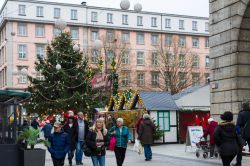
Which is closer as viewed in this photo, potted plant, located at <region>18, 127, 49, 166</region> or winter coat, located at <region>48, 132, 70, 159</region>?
potted plant, located at <region>18, 127, 49, 166</region>

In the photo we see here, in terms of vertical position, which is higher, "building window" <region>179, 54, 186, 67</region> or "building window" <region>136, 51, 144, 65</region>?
"building window" <region>136, 51, 144, 65</region>

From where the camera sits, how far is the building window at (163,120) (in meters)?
24.6

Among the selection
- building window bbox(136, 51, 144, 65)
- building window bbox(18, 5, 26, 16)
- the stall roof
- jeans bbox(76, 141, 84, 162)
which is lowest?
jeans bbox(76, 141, 84, 162)

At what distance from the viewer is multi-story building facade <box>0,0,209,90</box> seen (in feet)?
227

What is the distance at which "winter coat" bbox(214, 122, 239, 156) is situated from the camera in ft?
32.4

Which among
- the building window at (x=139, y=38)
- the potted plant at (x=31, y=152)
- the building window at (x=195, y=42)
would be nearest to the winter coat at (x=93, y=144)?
the potted plant at (x=31, y=152)

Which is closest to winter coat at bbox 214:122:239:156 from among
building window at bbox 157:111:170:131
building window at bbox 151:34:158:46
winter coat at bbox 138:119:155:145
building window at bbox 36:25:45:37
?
winter coat at bbox 138:119:155:145

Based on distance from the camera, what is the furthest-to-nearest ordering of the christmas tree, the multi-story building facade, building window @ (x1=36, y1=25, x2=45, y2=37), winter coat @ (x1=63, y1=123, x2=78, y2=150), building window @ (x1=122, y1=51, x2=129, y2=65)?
building window @ (x1=36, y1=25, x2=45, y2=37) → the multi-story building facade → building window @ (x1=122, y1=51, x2=129, y2=65) → the christmas tree → winter coat @ (x1=63, y1=123, x2=78, y2=150)

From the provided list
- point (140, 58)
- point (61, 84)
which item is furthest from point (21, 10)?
point (61, 84)

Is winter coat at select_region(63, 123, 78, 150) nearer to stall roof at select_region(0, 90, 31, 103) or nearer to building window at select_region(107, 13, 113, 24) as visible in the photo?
stall roof at select_region(0, 90, 31, 103)

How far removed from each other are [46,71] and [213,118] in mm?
25231

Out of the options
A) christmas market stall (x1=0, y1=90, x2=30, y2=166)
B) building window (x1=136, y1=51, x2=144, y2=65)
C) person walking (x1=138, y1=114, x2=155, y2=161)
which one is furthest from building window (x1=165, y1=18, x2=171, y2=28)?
christmas market stall (x1=0, y1=90, x2=30, y2=166)

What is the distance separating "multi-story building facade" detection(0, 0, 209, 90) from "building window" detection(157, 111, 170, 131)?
37721 millimetres

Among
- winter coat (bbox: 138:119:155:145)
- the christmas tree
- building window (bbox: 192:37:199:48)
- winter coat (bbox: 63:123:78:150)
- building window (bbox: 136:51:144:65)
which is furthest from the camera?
building window (bbox: 192:37:199:48)
